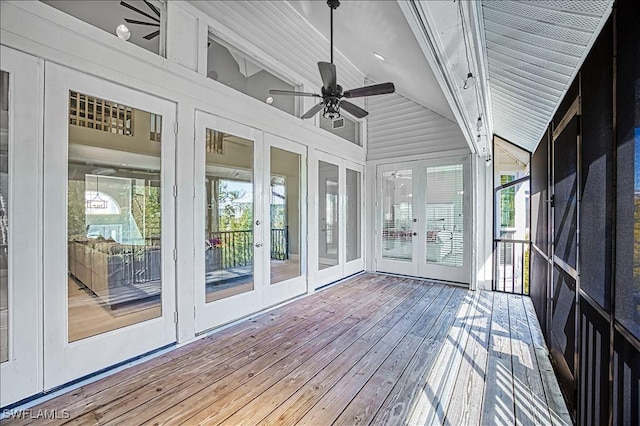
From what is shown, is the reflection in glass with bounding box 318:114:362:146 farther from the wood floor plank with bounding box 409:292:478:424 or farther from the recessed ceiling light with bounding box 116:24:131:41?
the wood floor plank with bounding box 409:292:478:424

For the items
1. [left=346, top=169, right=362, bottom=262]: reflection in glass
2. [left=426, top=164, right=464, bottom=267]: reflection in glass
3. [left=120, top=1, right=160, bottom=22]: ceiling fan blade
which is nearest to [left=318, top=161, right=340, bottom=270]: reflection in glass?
[left=346, top=169, right=362, bottom=262]: reflection in glass

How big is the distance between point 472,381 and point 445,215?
3655 mm

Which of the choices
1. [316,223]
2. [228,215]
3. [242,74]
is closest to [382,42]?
[242,74]

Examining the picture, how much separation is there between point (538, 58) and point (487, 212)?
11.4 feet

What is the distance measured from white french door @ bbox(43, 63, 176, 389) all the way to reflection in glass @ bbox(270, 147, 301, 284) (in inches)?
60.8

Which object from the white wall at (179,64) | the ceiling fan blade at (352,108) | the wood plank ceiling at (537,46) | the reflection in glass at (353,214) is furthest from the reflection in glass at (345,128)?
the wood plank ceiling at (537,46)

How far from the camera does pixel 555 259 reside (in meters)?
2.58

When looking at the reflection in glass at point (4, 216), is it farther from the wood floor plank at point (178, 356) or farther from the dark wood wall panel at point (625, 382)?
the dark wood wall panel at point (625, 382)

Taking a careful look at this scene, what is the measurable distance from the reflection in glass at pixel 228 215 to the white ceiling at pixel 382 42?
7.11 feet

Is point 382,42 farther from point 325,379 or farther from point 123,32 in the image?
point 325,379

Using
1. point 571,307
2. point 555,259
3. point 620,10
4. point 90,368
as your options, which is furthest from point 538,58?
point 90,368

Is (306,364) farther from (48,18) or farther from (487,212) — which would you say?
(487,212)

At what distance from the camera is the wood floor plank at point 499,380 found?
2.00m

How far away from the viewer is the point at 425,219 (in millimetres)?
5766
